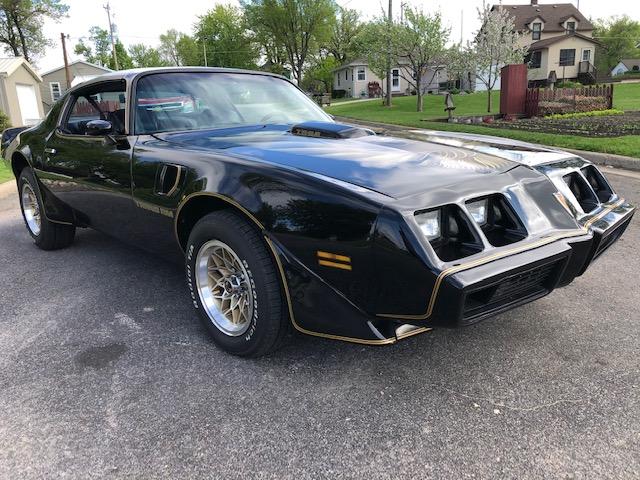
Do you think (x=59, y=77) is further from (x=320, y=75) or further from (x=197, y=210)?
(x=197, y=210)

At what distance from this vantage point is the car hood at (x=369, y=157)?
85.3 inches

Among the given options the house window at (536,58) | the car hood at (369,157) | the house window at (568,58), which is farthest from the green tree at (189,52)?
the car hood at (369,157)

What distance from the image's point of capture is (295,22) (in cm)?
5047

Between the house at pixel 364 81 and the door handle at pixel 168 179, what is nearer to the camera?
the door handle at pixel 168 179

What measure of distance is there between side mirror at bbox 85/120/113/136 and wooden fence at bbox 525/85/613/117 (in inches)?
646

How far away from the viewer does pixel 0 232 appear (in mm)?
5570

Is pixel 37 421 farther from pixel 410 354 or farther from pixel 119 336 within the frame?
pixel 410 354

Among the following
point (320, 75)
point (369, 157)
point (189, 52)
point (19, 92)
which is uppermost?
point (189, 52)

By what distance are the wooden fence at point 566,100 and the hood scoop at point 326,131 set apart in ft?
51.9

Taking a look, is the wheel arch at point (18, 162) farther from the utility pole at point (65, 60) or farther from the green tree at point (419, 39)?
the utility pole at point (65, 60)

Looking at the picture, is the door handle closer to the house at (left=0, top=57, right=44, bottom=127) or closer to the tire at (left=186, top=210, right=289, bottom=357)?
the tire at (left=186, top=210, right=289, bottom=357)

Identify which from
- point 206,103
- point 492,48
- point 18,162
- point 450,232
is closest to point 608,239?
point 450,232

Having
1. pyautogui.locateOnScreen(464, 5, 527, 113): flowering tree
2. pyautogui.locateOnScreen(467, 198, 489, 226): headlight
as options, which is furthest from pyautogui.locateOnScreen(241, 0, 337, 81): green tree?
pyautogui.locateOnScreen(467, 198, 489, 226): headlight

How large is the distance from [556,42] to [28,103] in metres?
39.3
